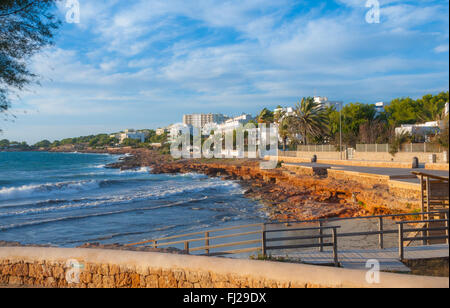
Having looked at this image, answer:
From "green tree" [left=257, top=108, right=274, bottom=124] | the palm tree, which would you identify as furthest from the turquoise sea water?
"green tree" [left=257, top=108, right=274, bottom=124]

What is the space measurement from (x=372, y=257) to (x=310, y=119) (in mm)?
48795

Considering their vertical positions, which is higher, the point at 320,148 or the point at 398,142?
the point at 398,142

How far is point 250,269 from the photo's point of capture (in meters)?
5.12

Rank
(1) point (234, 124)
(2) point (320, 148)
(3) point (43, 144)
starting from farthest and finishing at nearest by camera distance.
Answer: (3) point (43, 144) < (1) point (234, 124) < (2) point (320, 148)

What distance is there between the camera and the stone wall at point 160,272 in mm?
4676

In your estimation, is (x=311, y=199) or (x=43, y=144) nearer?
(x=311, y=199)

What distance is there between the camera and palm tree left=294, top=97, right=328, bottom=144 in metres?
54.9

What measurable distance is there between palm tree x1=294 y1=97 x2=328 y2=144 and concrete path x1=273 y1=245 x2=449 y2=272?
47.9 metres

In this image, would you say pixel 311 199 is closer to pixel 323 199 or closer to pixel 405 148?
pixel 323 199

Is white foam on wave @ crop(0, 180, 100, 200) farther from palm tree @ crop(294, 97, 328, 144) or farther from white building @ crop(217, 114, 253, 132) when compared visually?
white building @ crop(217, 114, 253, 132)

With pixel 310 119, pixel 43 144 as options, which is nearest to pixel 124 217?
pixel 310 119

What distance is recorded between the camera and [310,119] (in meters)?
54.8

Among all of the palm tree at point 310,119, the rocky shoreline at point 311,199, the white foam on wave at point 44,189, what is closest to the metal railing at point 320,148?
the palm tree at point 310,119
